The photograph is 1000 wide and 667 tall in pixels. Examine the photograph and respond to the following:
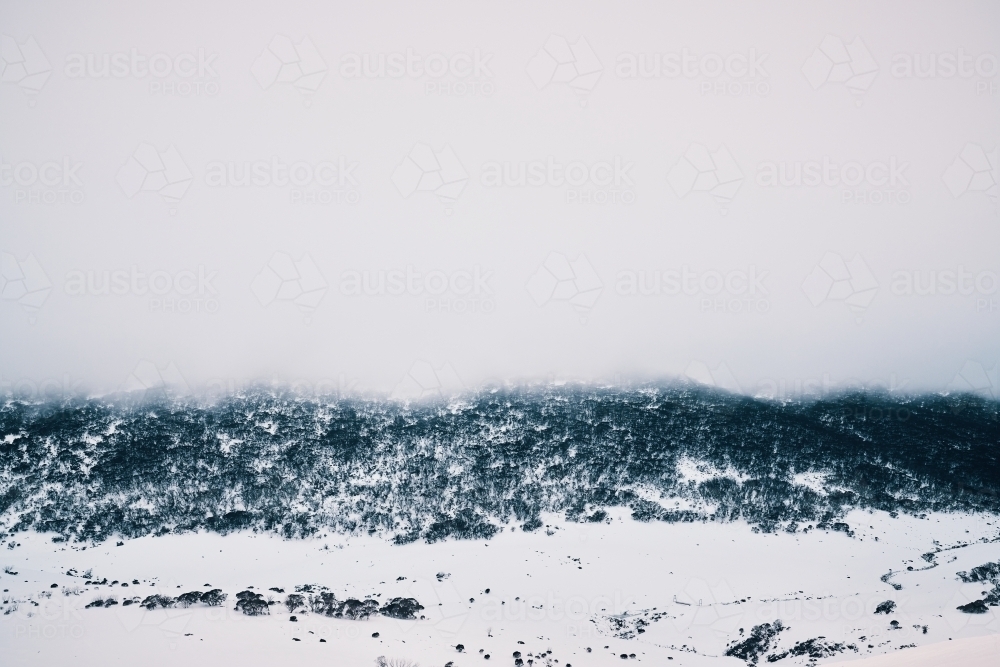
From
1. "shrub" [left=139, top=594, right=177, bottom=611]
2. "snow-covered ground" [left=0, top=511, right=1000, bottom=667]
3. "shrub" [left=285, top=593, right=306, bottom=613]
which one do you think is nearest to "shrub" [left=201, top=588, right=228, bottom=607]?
"snow-covered ground" [left=0, top=511, right=1000, bottom=667]

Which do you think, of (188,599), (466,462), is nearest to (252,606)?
(188,599)

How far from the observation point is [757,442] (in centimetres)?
7894

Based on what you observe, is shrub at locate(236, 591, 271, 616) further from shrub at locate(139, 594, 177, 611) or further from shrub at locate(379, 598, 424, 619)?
shrub at locate(379, 598, 424, 619)

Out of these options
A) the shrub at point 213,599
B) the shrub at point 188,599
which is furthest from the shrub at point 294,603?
the shrub at point 188,599

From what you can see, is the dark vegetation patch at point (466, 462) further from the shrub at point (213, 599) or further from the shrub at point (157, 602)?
the shrub at point (157, 602)

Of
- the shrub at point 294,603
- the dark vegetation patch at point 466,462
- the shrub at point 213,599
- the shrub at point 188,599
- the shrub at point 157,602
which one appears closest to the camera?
the shrub at point 157,602

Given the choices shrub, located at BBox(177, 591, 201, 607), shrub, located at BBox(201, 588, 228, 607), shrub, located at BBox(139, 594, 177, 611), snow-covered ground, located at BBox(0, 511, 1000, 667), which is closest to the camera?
snow-covered ground, located at BBox(0, 511, 1000, 667)

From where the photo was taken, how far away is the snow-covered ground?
3356 cm

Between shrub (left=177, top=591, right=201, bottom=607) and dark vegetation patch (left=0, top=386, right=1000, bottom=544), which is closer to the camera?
shrub (left=177, top=591, right=201, bottom=607)

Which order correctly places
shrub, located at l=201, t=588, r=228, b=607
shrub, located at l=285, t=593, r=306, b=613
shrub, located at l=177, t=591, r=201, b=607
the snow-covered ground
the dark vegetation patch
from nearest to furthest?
the snow-covered ground → shrub, located at l=177, t=591, r=201, b=607 → shrub, located at l=201, t=588, r=228, b=607 → shrub, located at l=285, t=593, r=306, b=613 → the dark vegetation patch

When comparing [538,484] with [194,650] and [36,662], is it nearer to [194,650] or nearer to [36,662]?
[194,650]

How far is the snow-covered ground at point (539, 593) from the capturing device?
3356 cm

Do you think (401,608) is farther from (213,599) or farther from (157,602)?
(157,602)

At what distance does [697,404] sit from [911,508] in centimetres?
3061
